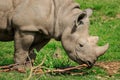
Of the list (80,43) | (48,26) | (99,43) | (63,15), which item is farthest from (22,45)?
(99,43)

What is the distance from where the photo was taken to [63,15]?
8.98m

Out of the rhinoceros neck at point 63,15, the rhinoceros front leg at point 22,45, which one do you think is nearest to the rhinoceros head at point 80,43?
the rhinoceros neck at point 63,15

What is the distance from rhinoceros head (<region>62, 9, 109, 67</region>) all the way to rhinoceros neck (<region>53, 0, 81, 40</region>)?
105 millimetres

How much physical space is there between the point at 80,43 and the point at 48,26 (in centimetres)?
62

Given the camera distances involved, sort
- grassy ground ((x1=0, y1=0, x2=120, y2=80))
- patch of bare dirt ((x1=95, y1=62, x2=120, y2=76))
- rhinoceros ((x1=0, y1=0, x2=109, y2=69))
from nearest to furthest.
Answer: grassy ground ((x1=0, y1=0, x2=120, y2=80))
rhinoceros ((x1=0, y1=0, x2=109, y2=69))
patch of bare dirt ((x1=95, y1=62, x2=120, y2=76))

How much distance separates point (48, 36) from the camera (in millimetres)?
9031

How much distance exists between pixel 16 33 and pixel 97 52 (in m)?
1.43

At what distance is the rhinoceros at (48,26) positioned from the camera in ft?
28.8

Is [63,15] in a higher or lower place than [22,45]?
higher

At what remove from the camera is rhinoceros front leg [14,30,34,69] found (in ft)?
29.1

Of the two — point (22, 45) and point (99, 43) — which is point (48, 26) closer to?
point (22, 45)

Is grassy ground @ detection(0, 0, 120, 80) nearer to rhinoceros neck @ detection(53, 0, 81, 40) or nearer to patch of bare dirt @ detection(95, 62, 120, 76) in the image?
patch of bare dirt @ detection(95, 62, 120, 76)

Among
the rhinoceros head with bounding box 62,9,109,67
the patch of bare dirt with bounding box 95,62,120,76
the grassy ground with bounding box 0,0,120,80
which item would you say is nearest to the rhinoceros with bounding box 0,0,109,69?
the rhinoceros head with bounding box 62,9,109,67

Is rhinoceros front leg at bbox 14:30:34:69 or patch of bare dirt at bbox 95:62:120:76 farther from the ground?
rhinoceros front leg at bbox 14:30:34:69
